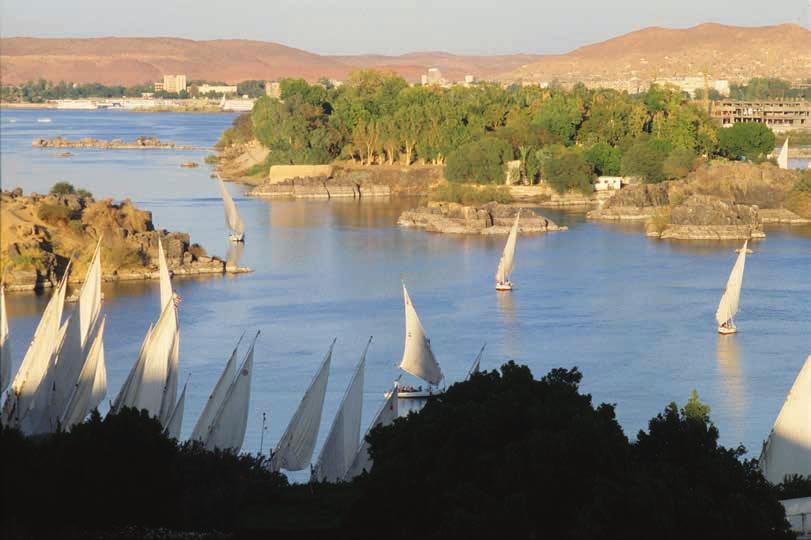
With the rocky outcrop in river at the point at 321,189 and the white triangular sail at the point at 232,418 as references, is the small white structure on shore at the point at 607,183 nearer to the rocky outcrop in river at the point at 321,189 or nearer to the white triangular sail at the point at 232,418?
the rocky outcrop in river at the point at 321,189

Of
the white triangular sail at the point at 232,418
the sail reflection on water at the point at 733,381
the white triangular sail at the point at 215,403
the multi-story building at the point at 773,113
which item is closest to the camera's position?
the white triangular sail at the point at 232,418

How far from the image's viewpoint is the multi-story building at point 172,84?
124m

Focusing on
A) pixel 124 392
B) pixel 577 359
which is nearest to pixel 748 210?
pixel 577 359

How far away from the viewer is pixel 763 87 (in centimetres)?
9062

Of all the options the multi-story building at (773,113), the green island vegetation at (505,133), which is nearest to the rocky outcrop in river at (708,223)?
the green island vegetation at (505,133)

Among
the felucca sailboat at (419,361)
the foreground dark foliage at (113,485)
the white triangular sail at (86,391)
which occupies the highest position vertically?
the foreground dark foliage at (113,485)

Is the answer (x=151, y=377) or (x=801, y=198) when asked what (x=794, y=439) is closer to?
(x=151, y=377)

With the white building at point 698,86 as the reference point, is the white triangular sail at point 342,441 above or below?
below

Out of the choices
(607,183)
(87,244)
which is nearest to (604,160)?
(607,183)

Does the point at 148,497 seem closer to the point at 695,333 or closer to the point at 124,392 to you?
the point at 124,392

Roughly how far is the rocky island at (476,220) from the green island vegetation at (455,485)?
80.5ft

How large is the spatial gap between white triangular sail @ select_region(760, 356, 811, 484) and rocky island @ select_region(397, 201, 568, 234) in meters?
22.3

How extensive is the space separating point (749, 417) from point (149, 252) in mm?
13956

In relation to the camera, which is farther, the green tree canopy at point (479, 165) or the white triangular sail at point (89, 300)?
the green tree canopy at point (479, 165)
